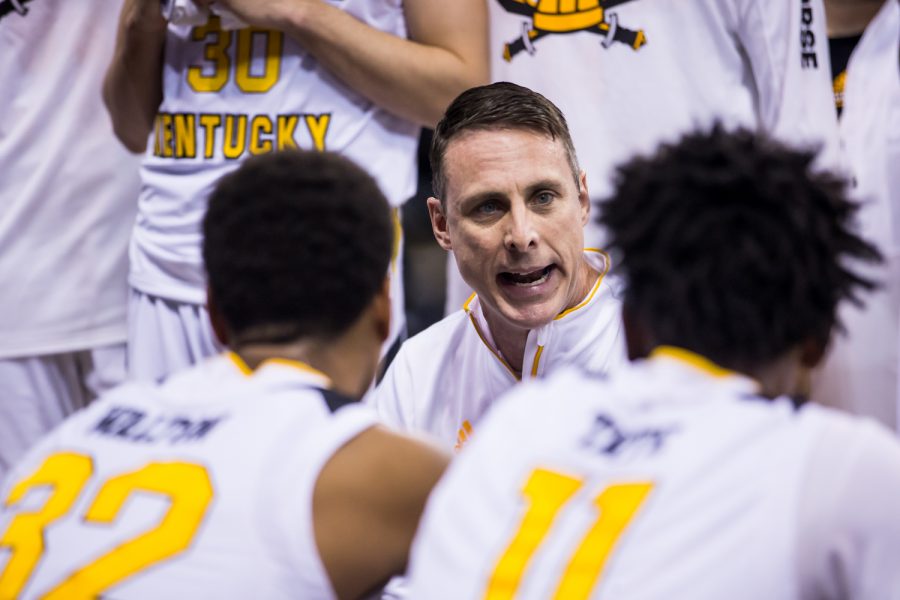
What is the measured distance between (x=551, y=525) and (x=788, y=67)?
6.34ft

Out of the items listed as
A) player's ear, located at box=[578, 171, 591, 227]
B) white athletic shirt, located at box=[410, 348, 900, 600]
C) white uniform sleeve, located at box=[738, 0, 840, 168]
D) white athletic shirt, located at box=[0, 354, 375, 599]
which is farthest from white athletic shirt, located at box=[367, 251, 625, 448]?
white athletic shirt, located at box=[410, 348, 900, 600]

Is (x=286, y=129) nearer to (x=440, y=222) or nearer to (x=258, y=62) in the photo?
(x=258, y=62)

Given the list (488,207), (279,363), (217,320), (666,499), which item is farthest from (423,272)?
(666,499)

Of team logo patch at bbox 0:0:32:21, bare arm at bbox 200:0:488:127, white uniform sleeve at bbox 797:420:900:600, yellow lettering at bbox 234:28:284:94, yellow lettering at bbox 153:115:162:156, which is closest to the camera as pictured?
white uniform sleeve at bbox 797:420:900:600

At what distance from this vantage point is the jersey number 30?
153 cm

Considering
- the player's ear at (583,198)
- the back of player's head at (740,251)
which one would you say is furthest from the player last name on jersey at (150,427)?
the player's ear at (583,198)

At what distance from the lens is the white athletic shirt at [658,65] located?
9.74 ft

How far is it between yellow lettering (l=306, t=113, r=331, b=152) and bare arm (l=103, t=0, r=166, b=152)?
46cm

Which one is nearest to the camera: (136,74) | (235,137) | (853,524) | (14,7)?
(853,524)

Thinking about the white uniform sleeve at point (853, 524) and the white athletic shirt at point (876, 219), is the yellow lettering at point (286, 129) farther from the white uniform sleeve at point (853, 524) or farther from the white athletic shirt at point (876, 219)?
the white uniform sleeve at point (853, 524)

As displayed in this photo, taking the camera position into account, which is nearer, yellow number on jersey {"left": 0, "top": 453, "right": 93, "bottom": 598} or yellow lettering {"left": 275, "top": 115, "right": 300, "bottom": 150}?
yellow number on jersey {"left": 0, "top": 453, "right": 93, "bottom": 598}

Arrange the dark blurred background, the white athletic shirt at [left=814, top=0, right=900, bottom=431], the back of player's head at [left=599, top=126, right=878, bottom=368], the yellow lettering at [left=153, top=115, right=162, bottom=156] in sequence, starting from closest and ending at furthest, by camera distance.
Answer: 1. the back of player's head at [left=599, top=126, right=878, bottom=368]
2. the white athletic shirt at [left=814, top=0, right=900, bottom=431]
3. the yellow lettering at [left=153, top=115, right=162, bottom=156]
4. the dark blurred background

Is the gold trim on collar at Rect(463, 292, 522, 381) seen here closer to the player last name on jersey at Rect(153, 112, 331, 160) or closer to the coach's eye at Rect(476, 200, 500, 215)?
the coach's eye at Rect(476, 200, 500, 215)

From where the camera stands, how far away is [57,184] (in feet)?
10.8
